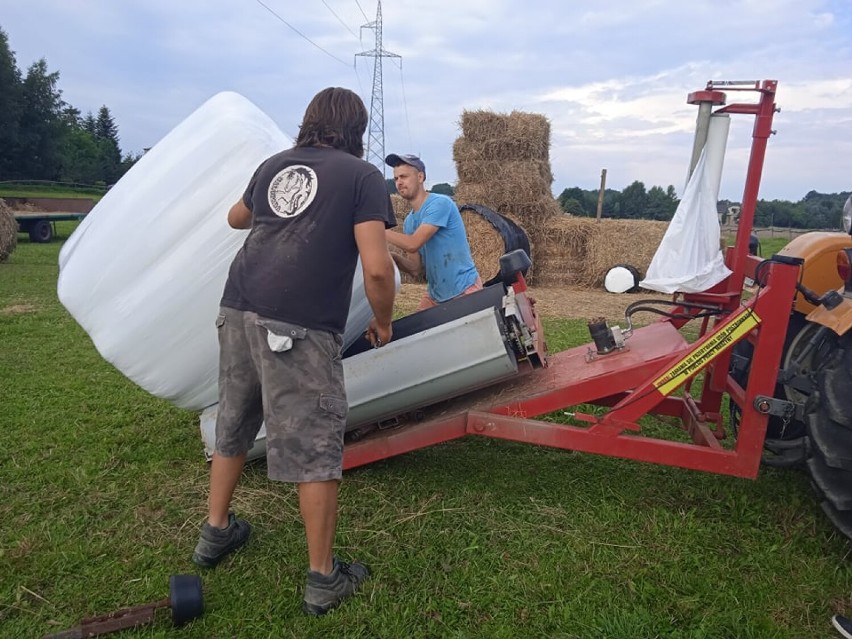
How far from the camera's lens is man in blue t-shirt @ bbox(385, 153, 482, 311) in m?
4.02

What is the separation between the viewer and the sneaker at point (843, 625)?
7.66 feet

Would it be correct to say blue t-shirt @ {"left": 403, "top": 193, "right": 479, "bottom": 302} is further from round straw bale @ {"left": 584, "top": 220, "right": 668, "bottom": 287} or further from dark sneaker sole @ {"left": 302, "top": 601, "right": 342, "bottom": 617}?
round straw bale @ {"left": 584, "top": 220, "right": 668, "bottom": 287}

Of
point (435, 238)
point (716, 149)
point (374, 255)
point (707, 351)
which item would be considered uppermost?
point (716, 149)

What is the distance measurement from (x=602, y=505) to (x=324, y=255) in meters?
1.84

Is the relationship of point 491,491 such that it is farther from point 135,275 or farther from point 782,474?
point 135,275

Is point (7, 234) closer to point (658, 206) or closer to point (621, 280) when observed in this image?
point (621, 280)

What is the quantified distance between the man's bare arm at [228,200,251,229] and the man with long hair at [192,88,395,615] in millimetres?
125

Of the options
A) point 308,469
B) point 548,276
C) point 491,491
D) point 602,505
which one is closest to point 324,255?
point 308,469

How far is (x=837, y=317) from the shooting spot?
2.71 meters

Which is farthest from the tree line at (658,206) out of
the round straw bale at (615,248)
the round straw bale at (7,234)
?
the round straw bale at (7,234)

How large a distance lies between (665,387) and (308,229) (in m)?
1.61

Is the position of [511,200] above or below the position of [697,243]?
below

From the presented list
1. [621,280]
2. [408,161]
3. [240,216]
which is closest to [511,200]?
[621,280]

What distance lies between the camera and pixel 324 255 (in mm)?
2457
